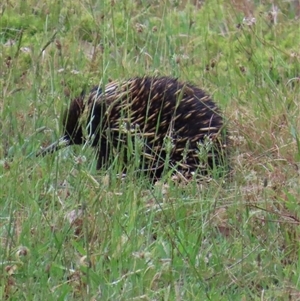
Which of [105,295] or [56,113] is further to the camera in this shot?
[56,113]

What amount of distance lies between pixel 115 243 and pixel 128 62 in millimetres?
2102

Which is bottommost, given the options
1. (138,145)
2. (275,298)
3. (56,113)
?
(56,113)

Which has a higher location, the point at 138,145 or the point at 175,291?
the point at 138,145

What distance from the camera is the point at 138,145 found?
2.69 meters

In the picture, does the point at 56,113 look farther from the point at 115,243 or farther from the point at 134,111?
the point at 115,243

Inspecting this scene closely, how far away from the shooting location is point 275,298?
255cm

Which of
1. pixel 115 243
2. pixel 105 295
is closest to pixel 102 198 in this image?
pixel 115 243

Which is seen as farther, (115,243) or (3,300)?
(115,243)

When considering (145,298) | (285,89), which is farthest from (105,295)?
(285,89)

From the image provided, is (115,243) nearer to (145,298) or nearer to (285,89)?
(145,298)

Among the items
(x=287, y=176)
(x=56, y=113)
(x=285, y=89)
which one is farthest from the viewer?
(x=285, y=89)

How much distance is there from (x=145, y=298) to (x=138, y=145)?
0.51 m

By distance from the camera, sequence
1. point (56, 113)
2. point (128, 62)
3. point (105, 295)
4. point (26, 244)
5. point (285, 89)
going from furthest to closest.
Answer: point (128, 62)
point (285, 89)
point (56, 113)
point (26, 244)
point (105, 295)

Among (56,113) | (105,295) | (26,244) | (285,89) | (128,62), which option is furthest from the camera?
(128,62)
